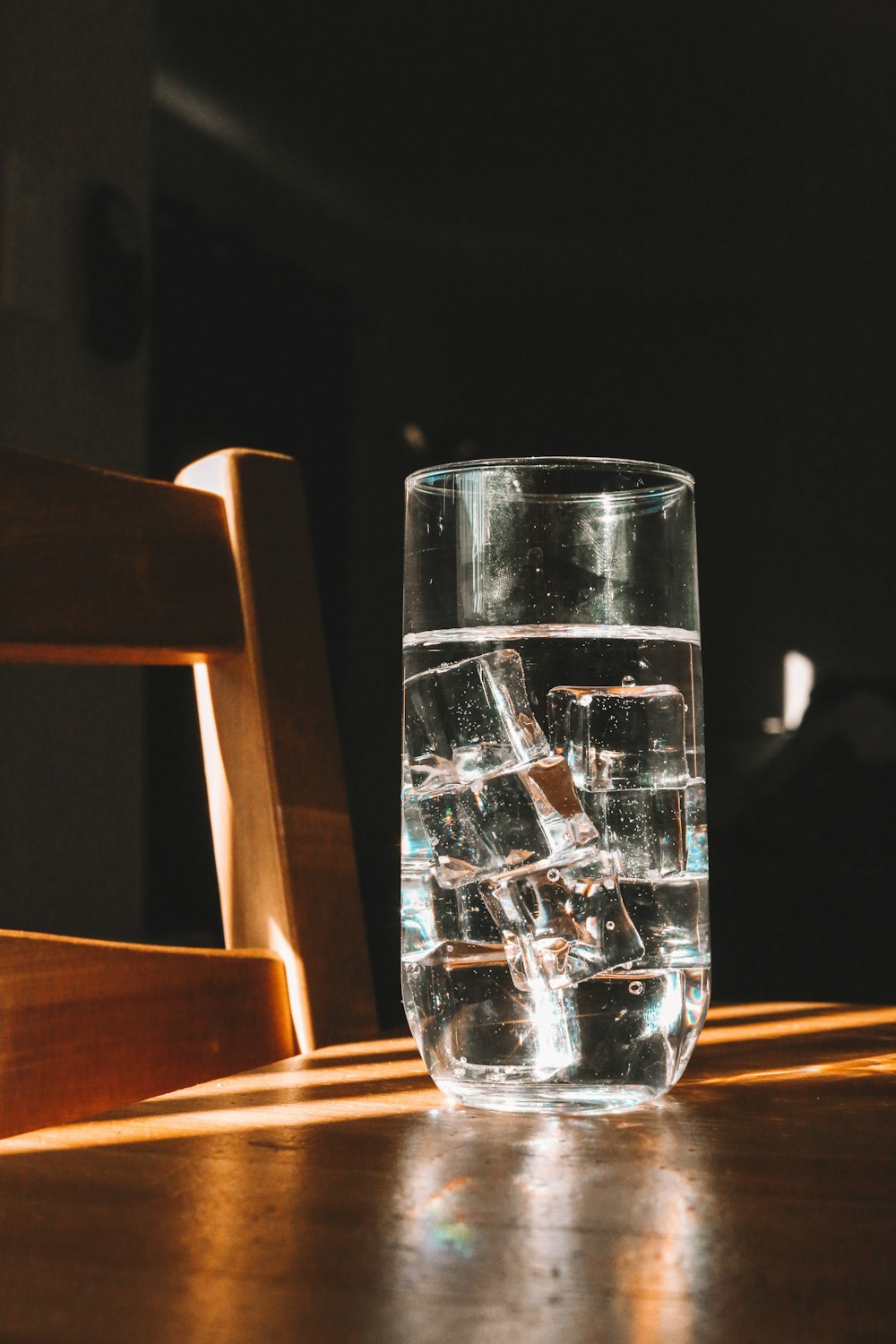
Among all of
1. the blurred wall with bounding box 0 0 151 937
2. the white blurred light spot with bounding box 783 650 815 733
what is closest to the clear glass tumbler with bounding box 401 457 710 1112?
the white blurred light spot with bounding box 783 650 815 733

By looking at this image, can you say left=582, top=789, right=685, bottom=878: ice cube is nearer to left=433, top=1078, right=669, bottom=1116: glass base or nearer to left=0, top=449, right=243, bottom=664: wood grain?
left=433, top=1078, right=669, bottom=1116: glass base

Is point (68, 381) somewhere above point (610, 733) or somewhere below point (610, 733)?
above

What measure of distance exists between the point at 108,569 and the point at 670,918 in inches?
15.0

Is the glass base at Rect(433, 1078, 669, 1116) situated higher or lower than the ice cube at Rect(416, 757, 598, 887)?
lower

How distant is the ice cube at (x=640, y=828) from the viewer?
588 mm

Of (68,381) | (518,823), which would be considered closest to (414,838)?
(518,823)

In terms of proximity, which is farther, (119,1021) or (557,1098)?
(119,1021)

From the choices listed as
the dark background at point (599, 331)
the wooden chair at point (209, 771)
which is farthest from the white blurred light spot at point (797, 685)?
the wooden chair at point (209, 771)

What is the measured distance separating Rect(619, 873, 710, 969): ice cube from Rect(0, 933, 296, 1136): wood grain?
296 mm

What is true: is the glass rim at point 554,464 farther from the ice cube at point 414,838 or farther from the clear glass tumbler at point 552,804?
the ice cube at point 414,838

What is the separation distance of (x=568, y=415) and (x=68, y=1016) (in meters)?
1.48

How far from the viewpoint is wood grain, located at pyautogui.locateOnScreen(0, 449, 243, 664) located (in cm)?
74

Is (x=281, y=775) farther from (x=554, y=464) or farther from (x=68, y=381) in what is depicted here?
(x=68, y=381)

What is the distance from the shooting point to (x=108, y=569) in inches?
31.0
